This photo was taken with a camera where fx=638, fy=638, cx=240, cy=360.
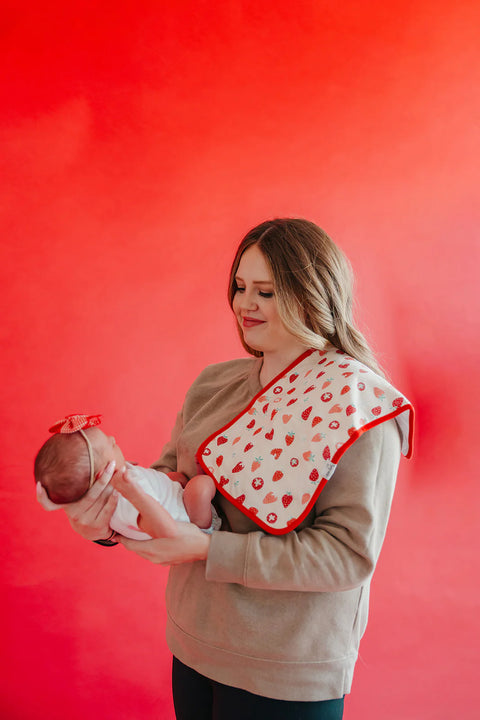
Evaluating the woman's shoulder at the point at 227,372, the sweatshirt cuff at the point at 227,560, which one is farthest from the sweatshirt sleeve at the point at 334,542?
the woman's shoulder at the point at 227,372

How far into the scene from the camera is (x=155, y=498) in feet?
4.64

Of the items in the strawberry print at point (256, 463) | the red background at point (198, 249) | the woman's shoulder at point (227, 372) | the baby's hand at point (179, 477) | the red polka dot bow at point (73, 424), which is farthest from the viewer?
the red background at point (198, 249)

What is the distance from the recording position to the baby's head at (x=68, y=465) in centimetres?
135

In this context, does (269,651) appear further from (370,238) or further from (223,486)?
(370,238)

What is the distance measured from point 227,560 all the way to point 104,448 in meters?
0.36

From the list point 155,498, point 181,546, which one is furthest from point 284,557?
point 155,498

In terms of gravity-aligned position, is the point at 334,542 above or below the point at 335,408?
below

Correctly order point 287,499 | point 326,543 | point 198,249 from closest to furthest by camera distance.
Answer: point 326,543, point 287,499, point 198,249

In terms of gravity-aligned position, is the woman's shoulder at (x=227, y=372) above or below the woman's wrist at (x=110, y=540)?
above

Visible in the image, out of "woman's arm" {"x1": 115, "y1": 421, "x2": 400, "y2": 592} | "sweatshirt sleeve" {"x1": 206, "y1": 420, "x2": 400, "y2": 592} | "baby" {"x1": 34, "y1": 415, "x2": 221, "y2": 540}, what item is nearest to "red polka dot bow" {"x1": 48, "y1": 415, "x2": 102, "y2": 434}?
"baby" {"x1": 34, "y1": 415, "x2": 221, "y2": 540}

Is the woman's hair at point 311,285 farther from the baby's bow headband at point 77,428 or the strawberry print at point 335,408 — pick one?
the baby's bow headband at point 77,428

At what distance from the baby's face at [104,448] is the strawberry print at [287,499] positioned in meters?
0.38

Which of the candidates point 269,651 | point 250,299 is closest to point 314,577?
point 269,651

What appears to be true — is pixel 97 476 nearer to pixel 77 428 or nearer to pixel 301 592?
pixel 77 428
